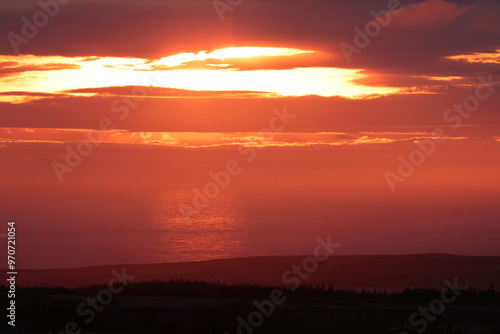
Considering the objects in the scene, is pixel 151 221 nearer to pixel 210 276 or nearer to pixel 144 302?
pixel 210 276

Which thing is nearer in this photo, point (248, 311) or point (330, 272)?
point (248, 311)

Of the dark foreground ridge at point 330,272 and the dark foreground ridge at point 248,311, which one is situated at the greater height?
the dark foreground ridge at point 330,272

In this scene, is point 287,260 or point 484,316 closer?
point 484,316

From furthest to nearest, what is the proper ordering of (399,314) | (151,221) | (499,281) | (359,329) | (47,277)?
(151,221), (47,277), (499,281), (399,314), (359,329)

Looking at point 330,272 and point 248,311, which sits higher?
point 330,272

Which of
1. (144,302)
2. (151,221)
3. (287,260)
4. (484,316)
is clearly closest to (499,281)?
(287,260)

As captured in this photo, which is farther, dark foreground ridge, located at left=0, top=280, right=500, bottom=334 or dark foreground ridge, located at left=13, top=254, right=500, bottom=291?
dark foreground ridge, located at left=13, top=254, right=500, bottom=291

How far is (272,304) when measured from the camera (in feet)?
58.2

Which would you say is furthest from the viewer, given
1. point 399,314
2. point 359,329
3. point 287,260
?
point 287,260

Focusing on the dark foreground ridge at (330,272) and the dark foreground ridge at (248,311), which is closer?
the dark foreground ridge at (248,311)

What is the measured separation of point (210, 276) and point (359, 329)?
53.1 ft

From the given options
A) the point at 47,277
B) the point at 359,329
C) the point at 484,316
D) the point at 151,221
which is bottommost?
A: the point at 359,329

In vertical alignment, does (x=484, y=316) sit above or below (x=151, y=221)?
below

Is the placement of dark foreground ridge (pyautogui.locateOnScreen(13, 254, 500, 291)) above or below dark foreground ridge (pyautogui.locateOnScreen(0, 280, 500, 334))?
above
